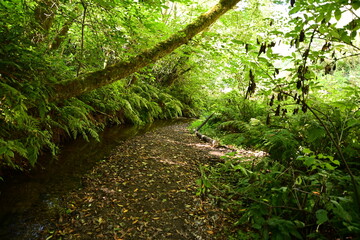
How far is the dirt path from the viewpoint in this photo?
2723 mm

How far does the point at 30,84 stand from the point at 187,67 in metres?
13.8

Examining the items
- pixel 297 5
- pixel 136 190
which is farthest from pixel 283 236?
pixel 136 190

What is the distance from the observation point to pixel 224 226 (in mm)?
2844

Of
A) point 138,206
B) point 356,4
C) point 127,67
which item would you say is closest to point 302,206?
point 356,4

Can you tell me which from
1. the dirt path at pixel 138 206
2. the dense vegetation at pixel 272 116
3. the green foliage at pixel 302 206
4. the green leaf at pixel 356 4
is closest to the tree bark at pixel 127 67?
the dense vegetation at pixel 272 116

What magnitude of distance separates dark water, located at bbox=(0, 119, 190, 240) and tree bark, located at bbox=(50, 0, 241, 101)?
1.57m

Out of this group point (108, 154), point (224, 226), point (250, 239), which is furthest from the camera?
point (108, 154)

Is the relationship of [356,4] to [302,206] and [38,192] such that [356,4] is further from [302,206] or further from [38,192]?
[38,192]

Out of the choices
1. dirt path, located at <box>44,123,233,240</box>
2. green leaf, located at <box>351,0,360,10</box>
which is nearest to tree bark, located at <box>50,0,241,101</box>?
dirt path, located at <box>44,123,233,240</box>

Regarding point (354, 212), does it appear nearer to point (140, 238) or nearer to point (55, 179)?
point (140, 238)

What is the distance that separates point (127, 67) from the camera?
5.08 m

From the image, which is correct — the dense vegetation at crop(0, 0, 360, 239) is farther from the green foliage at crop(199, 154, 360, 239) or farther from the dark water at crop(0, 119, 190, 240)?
the dark water at crop(0, 119, 190, 240)

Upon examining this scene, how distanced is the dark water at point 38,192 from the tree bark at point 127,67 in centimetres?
157

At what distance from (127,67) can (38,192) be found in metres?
3.27
